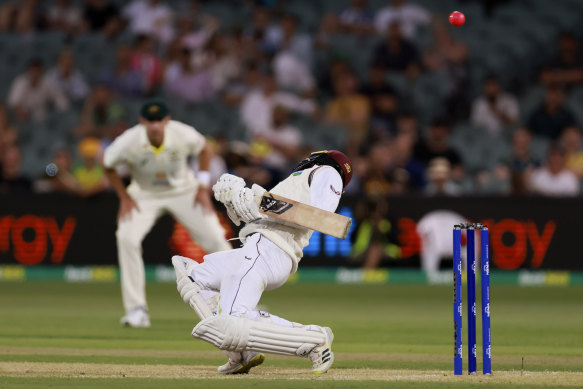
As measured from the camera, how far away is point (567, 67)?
16531mm

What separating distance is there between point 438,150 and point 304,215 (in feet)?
29.6

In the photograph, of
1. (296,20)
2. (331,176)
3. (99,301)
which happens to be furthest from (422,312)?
(296,20)

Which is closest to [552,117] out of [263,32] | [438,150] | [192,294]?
[438,150]

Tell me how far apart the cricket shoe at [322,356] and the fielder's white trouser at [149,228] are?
3.84m

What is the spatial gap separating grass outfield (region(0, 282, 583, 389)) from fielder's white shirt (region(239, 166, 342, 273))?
77 cm

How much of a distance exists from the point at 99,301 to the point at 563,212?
19.3 feet

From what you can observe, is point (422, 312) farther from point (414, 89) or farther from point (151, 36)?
point (151, 36)

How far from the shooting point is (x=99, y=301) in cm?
1269

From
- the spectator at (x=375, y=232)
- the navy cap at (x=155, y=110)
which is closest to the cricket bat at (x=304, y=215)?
the navy cap at (x=155, y=110)

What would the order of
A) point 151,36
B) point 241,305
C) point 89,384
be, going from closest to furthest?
point 89,384 < point 241,305 < point 151,36

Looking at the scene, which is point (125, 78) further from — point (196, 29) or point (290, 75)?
point (290, 75)

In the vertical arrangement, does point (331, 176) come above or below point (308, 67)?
below

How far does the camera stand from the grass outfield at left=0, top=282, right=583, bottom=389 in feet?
20.9

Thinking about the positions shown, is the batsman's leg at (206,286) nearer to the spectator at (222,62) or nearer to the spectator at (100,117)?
the spectator at (100,117)
